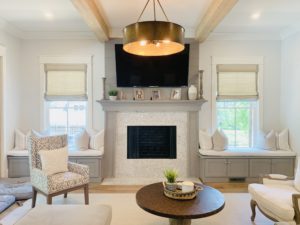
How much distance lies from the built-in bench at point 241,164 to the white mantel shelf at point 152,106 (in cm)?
96

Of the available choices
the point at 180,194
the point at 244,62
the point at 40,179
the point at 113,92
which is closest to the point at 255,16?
the point at 244,62

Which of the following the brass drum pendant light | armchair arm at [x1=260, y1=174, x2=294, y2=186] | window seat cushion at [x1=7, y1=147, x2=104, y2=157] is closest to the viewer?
the brass drum pendant light

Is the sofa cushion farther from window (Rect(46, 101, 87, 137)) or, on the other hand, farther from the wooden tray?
window (Rect(46, 101, 87, 137))

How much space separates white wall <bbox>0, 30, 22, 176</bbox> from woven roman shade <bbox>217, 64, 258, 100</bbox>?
3.99 m

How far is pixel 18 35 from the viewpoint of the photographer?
5027 mm

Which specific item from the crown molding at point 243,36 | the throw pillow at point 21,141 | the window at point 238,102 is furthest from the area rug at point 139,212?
the crown molding at point 243,36

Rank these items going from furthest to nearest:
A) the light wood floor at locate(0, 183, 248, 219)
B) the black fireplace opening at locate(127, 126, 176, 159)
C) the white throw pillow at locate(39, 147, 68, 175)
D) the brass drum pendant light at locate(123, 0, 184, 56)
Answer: the black fireplace opening at locate(127, 126, 176, 159) → the light wood floor at locate(0, 183, 248, 219) → the white throw pillow at locate(39, 147, 68, 175) → the brass drum pendant light at locate(123, 0, 184, 56)

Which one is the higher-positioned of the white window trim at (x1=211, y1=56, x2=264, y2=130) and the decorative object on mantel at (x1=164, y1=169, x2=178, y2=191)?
the white window trim at (x1=211, y1=56, x2=264, y2=130)

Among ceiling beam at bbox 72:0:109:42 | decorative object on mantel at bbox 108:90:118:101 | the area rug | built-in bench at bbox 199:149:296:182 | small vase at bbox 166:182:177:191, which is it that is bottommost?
the area rug

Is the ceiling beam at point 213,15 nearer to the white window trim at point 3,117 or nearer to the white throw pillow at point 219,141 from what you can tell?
the white throw pillow at point 219,141

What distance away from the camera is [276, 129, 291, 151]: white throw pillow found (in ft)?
16.3

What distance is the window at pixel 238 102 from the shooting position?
5.28m

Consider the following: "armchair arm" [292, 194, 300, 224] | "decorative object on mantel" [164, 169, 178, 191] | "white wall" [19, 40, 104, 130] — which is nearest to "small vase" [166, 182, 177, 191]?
"decorative object on mantel" [164, 169, 178, 191]

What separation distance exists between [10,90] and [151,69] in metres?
2.68
